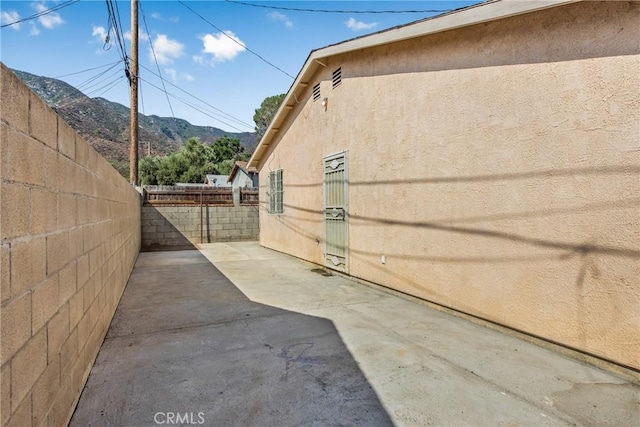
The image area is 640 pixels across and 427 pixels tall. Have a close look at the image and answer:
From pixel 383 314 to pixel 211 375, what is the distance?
6.84ft

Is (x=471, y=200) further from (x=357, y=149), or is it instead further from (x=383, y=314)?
(x=357, y=149)

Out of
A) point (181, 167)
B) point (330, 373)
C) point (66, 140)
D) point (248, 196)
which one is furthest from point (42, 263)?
point (181, 167)

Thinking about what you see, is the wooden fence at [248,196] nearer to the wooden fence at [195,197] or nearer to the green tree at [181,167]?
the wooden fence at [195,197]

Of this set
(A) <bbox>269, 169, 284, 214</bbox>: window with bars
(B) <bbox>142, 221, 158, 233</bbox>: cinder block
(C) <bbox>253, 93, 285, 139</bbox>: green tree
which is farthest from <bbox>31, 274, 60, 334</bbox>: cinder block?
(C) <bbox>253, 93, 285, 139</bbox>: green tree

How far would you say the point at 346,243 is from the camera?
229 inches

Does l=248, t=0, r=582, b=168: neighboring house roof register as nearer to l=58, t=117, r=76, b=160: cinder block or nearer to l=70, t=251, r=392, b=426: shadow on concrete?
l=70, t=251, r=392, b=426: shadow on concrete

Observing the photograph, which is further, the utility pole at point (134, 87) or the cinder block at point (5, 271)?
the utility pole at point (134, 87)

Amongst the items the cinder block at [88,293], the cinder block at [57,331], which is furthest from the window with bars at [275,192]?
the cinder block at [57,331]

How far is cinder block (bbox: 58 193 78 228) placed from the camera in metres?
1.75

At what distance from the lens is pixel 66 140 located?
1.93 metres

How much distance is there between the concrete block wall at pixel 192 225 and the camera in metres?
10.6

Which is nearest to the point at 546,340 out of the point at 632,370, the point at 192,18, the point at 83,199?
the point at 632,370

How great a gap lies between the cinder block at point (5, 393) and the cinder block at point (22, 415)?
3 centimetres

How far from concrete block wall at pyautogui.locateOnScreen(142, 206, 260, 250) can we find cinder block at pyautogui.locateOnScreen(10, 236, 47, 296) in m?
9.99
